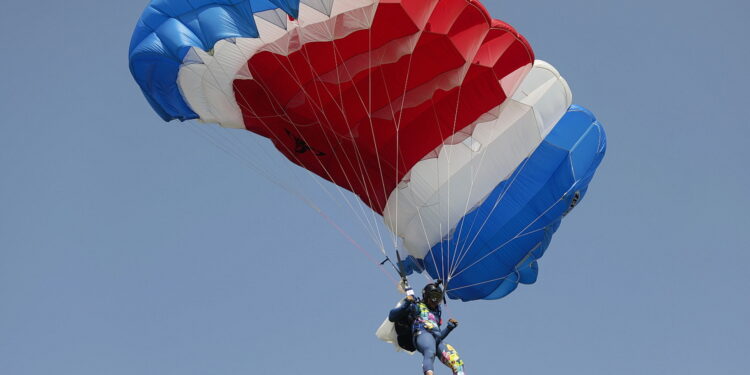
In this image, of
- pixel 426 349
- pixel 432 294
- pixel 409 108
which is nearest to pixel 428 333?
pixel 426 349

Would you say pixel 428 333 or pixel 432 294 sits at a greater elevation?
pixel 432 294

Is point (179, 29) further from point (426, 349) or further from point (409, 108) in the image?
point (426, 349)

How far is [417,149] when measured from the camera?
17453 mm

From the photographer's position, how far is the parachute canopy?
15320mm

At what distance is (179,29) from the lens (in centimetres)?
1512

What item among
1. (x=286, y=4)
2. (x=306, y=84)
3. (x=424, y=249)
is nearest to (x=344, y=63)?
(x=306, y=84)

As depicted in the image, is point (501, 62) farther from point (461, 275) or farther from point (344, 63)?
point (461, 275)

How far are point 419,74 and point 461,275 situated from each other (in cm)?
338

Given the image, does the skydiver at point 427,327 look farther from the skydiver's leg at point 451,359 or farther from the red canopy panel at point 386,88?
the red canopy panel at point 386,88

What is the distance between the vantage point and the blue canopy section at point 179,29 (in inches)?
583

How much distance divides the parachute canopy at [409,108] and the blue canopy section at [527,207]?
0.8 inches

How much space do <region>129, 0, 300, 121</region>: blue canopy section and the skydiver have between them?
4.03m

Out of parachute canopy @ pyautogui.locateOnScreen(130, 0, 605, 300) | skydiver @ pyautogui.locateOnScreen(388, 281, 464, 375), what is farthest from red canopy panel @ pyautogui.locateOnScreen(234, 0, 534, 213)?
skydiver @ pyautogui.locateOnScreen(388, 281, 464, 375)

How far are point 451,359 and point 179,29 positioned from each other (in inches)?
210
